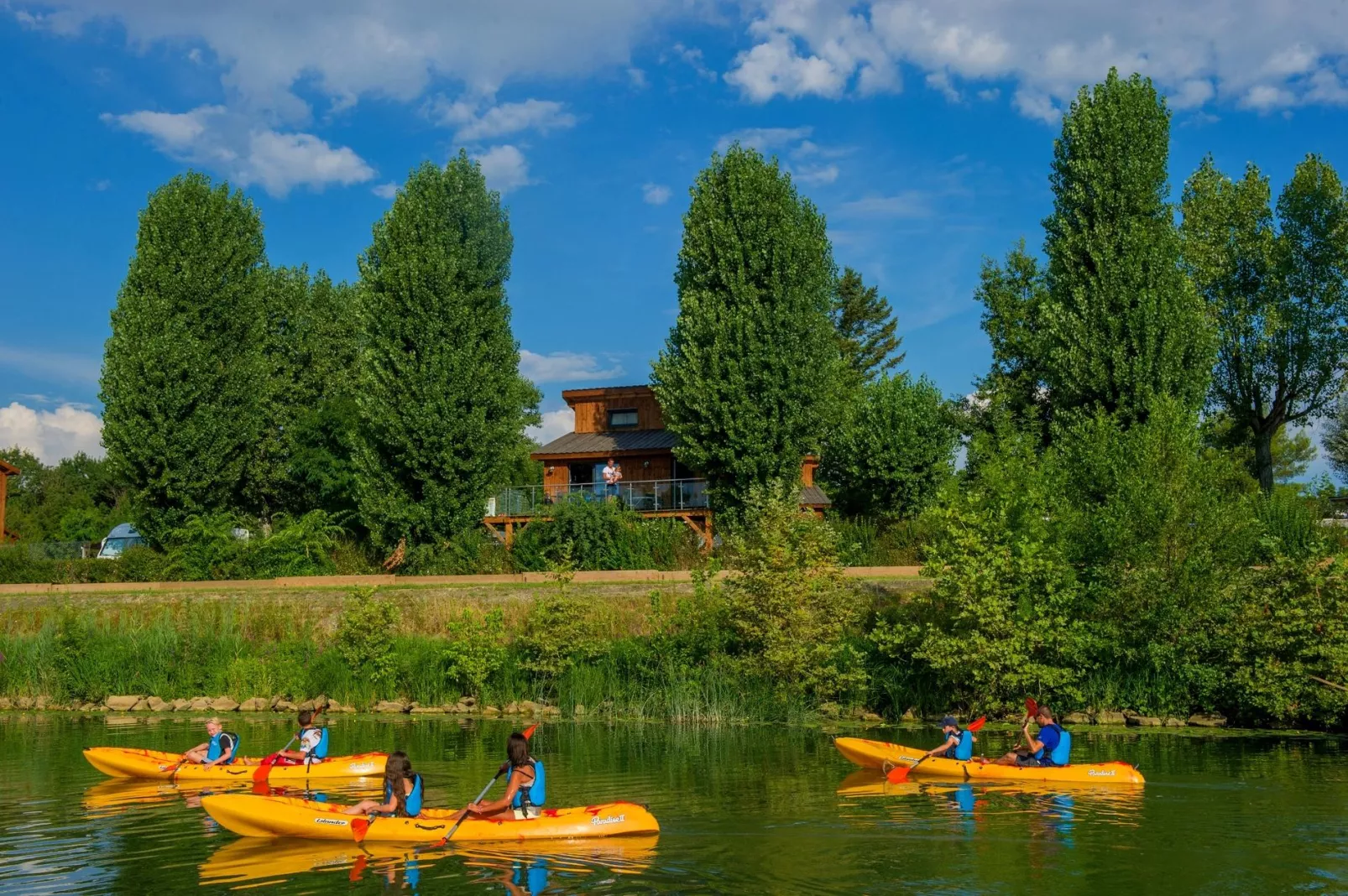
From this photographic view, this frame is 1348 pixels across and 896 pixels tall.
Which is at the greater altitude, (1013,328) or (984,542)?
(1013,328)

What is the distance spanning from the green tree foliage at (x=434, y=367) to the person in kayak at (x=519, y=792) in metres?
29.5

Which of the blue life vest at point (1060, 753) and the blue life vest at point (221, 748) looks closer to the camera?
the blue life vest at point (1060, 753)

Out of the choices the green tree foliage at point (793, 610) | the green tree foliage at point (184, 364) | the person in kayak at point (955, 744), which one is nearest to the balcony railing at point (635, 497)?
the green tree foliage at point (184, 364)

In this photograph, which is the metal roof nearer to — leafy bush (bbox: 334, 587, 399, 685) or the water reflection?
leafy bush (bbox: 334, 587, 399, 685)

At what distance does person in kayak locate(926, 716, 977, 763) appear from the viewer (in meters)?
21.6

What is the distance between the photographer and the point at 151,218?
49.0m

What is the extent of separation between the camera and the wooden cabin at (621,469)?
163ft

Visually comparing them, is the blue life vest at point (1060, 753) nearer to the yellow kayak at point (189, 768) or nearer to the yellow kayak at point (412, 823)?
the yellow kayak at point (412, 823)

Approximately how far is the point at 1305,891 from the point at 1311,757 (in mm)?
11610

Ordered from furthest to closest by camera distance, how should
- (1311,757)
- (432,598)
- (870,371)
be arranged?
(870,371) < (432,598) < (1311,757)

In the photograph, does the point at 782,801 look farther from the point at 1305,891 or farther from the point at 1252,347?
the point at 1252,347

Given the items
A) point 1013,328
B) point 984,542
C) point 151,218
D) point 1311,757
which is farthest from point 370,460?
point 1311,757

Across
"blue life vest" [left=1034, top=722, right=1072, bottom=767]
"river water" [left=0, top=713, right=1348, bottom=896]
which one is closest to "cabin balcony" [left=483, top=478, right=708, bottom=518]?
"river water" [left=0, top=713, right=1348, bottom=896]

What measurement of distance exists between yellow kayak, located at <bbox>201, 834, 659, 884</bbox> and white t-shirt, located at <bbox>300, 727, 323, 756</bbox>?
5.11m
